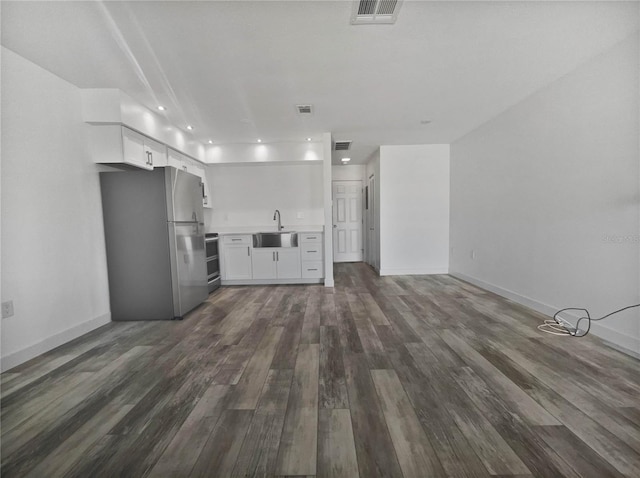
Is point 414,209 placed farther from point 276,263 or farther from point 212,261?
point 212,261

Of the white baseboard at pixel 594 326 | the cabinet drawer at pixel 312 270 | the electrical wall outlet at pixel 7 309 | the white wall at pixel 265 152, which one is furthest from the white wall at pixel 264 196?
the electrical wall outlet at pixel 7 309

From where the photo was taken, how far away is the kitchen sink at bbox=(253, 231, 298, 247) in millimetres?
4418

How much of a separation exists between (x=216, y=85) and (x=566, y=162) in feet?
11.4

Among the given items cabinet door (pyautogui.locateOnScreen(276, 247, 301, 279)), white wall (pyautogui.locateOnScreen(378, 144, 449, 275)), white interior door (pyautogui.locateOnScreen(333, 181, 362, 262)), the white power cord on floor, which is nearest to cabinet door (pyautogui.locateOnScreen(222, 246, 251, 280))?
cabinet door (pyautogui.locateOnScreen(276, 247, 301, 279))

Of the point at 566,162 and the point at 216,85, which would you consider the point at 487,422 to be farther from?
the point at 216,85

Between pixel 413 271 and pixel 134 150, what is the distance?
4703mm

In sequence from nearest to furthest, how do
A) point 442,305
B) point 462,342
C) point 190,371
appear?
point 190,371
point 462,342
point 442,305

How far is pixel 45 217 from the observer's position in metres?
2.27

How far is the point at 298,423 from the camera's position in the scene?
4.43 feet

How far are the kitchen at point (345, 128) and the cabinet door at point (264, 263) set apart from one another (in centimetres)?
74

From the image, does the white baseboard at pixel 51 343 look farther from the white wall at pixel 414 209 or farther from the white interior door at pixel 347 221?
the white interior door at pixel 347 221

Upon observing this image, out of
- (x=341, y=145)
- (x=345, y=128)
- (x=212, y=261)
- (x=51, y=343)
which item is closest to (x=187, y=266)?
(x=212, y=261)

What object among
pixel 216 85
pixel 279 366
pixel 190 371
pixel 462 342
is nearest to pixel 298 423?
pixel 279 366

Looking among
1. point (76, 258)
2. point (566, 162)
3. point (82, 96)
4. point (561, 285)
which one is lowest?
point (561, 285)
